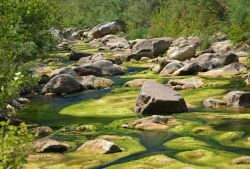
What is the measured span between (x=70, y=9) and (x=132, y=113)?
325 feet

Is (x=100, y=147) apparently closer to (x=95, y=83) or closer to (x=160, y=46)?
(x=95, y=83)

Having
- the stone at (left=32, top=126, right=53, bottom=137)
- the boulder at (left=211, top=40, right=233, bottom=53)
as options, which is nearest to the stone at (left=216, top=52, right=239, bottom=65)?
the boulder at (left=211, top=40, right=233, bottom=53)

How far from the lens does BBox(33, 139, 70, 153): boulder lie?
2023 centimetres

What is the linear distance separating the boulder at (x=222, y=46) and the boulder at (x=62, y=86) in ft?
72.8

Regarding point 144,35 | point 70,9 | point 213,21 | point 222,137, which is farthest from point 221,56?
point 70,9

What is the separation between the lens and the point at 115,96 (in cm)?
3644

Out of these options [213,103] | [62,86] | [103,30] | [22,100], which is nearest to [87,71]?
[62,86]

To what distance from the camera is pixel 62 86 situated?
4025 centimetres

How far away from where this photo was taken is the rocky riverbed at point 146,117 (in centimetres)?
1916

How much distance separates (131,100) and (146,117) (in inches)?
278

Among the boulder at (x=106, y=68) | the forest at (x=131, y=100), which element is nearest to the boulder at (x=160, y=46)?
the forest at (x=131, y=100)

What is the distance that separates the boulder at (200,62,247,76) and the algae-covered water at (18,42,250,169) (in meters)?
4.88

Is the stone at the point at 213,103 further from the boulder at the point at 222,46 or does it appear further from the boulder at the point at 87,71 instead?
the boulder at the point at 222,46

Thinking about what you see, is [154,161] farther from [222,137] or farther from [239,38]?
[239,38]
